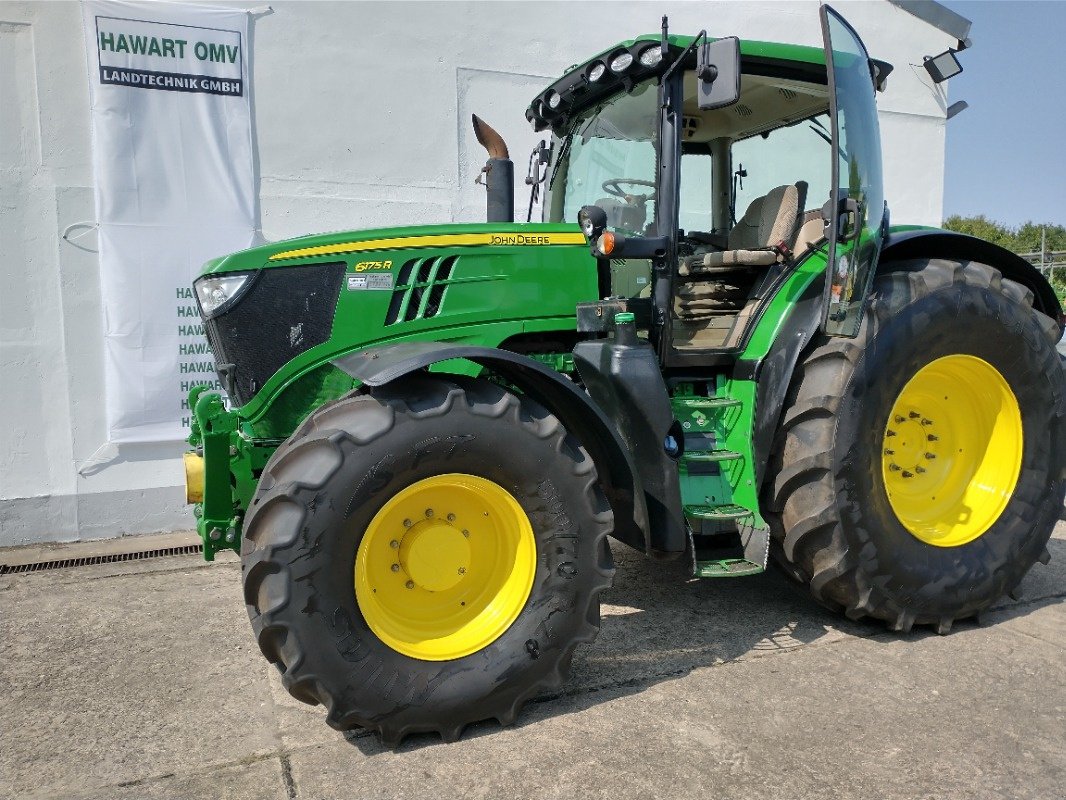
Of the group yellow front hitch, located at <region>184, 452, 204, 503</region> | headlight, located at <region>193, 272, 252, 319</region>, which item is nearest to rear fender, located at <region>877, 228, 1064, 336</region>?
headlight, located at <region>193, 272, 252, 319</region>

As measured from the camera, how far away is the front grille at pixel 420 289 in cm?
329

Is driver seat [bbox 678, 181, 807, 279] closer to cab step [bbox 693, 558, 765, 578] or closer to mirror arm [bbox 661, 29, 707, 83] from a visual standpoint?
mirror arm [bbox 661, 29, 707, 83]

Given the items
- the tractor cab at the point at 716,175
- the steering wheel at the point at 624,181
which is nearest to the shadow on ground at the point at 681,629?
the tractor cab at the point at 716,175

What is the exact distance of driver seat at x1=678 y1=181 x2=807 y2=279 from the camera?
A: 12.5 ft

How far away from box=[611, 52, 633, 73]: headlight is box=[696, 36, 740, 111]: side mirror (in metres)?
0.46

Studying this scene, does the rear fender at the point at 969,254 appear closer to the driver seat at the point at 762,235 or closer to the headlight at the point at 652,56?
the driver seat at the point at 762,235

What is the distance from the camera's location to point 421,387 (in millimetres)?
2861

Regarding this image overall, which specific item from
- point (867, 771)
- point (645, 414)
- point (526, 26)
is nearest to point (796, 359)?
point (645, 414)

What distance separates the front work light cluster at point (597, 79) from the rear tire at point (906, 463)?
1.38 m

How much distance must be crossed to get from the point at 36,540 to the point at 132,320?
155 centimetres

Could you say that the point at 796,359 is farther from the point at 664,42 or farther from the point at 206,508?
the point at 206,508

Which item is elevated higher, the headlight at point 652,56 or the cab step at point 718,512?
the headlight at point 652,56

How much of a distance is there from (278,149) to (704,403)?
148 inches

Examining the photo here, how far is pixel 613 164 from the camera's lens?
12.5 feet
